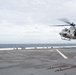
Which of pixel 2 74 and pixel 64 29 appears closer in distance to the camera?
pixel 2 74

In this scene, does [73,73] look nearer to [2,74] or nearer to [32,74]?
[32,74]

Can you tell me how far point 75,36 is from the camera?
30906mm

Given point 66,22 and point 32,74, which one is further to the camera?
point 66,22

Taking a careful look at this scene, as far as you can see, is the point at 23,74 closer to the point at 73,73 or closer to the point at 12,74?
the point at 12,74

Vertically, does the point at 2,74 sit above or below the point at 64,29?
below

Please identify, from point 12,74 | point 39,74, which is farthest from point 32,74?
point 12,74

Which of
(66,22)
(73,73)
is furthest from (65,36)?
(73,73)

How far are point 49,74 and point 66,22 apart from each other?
19.0 metres

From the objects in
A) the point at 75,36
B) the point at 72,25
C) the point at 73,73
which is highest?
the point at 72,25

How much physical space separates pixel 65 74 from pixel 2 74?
5930 millimetres

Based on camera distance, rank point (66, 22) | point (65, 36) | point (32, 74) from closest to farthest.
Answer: point (32, 74), point (66, 22), point (65, 36)

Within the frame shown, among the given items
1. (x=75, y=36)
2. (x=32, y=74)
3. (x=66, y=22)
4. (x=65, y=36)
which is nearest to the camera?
(x=32, y=74)

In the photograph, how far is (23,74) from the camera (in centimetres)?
1705

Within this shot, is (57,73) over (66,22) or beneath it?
beneath
